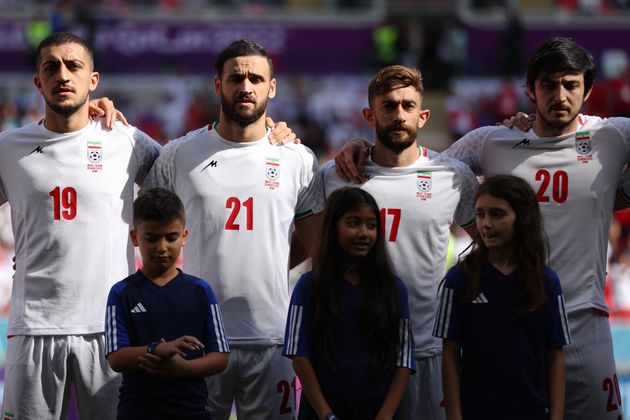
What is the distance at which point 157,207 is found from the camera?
16.3 feet

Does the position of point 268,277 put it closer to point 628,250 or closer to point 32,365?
point 32,365

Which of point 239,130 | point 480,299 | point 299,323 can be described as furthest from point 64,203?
point 480,299

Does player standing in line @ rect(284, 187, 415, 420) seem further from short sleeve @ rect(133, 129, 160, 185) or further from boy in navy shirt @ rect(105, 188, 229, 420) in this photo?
short sleeve @ rect(133, 129, 160, 185)

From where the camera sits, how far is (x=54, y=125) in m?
5.64

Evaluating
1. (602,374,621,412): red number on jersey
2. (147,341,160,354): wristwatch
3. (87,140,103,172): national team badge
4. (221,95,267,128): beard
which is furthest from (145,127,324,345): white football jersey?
(602,374,621,412): red number on jersey

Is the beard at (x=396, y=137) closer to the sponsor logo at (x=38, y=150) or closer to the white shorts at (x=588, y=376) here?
the white shorts at (x=588, y=376)

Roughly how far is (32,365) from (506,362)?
2.36 metres

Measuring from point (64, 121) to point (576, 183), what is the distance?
272cm

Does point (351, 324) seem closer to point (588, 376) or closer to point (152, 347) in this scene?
point (152, 347)

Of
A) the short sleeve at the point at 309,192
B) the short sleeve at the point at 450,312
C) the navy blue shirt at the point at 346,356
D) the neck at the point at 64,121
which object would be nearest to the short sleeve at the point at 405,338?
the navy blue shirt at the point at 346,356

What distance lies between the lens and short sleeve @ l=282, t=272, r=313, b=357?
16.3 ft

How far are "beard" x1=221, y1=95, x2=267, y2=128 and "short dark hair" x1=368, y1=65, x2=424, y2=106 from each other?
606 mm

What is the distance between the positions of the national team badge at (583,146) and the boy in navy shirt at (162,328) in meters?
2.10

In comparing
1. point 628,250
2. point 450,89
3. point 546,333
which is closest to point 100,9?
point 450,89
